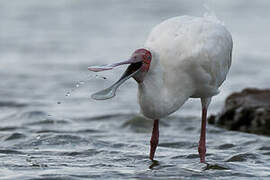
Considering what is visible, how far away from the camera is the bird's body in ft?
25.0

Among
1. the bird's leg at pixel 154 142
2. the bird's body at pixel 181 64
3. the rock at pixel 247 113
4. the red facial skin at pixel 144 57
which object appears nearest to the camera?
the red facial skin at pixel 144 57

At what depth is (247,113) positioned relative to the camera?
36.6 ft

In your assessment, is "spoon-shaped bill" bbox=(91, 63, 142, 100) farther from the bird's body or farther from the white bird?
the bird's body

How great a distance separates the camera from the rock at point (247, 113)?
35.9 ft

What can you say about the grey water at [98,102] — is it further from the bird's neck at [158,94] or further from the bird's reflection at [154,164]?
the bird's neck at [158,94]

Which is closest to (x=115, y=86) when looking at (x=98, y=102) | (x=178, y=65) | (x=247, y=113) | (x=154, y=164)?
(x=178, y=65)

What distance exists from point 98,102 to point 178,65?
5638 mm

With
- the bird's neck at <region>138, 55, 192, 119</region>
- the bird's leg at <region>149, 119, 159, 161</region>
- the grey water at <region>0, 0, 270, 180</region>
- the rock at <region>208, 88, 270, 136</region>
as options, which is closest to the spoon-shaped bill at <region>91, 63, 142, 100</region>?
the bird's neck at <region>138, 55, 192, 119</region>

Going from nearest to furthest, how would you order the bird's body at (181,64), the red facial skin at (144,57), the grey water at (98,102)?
1. the red facial skin at (144,57)
2. the bird's body at (181,64)
3. the grey water at (98,102)

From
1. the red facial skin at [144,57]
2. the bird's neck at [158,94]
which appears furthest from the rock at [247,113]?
the red facial skin at [144,57]

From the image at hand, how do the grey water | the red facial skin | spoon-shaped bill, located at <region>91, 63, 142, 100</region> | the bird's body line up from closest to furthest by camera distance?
spoon-shaped bill, located at <region>91, 63, 142, 100</region>, the red facial skin, the bird's body, the grey water

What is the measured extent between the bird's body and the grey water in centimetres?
64

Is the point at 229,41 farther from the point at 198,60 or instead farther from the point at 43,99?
the point at 43,99

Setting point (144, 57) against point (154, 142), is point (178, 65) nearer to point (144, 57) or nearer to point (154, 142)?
point (144, 57)
